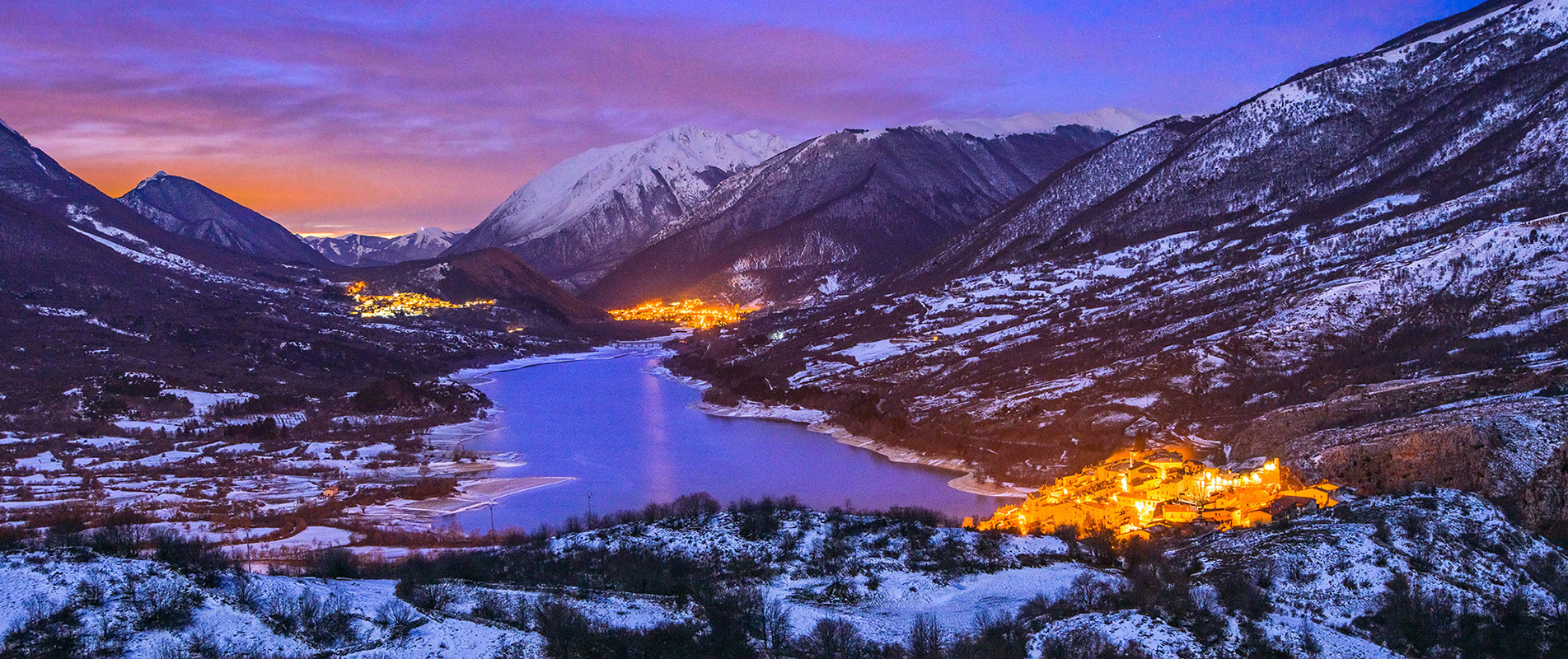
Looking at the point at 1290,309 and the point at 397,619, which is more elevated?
the point at 1290,309

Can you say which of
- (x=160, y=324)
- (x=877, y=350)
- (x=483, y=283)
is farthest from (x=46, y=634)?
(x=483, y=283)

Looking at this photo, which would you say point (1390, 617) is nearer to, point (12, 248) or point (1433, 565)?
point (1433, 565)

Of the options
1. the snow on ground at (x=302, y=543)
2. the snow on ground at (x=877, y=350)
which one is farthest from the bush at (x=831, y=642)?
the snow on ground at (x=877, y=350)

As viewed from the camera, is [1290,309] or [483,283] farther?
[483,283]

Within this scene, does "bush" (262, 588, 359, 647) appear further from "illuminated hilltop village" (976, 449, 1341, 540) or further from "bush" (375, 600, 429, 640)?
"illuminated hilltop village" (976, 449, 1341, 540)

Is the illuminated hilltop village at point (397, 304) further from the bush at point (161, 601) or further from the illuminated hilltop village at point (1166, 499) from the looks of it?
the bush at point (161, 601)

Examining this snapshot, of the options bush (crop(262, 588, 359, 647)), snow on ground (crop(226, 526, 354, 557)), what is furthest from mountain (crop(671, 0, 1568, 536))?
snow on ground (crop(226, 526, 354, 557))

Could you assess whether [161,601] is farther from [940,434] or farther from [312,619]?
[940,434]
